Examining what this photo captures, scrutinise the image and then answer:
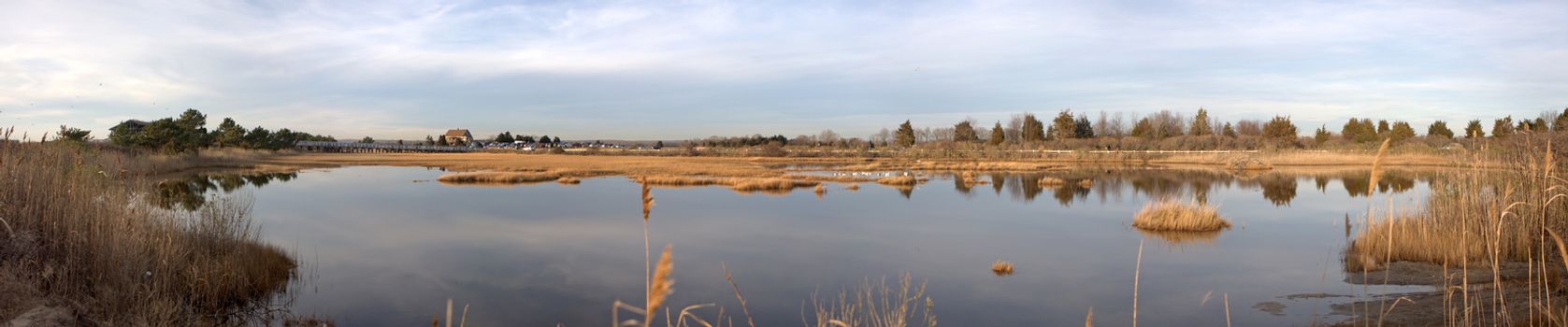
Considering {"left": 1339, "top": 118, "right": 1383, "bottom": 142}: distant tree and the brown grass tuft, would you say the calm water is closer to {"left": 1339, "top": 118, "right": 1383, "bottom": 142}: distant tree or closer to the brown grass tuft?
the brown grass tuft

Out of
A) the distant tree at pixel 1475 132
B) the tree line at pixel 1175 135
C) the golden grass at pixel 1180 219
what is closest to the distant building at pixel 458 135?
the tree line at pixel 1175 135

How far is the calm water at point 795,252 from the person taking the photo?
1055 centimetres

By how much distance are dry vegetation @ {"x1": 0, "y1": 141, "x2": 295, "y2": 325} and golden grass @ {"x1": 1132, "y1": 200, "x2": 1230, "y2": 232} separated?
16567mm

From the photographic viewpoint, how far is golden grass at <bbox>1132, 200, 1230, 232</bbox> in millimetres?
17859

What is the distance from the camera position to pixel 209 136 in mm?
57125

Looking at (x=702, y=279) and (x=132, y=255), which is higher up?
(x=132, y=255)

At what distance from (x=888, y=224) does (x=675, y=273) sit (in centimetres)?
Answer: 840

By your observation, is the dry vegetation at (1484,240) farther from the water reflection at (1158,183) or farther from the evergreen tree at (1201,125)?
the evergreen tree at (1201,125)

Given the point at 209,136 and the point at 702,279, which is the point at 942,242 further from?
the point at 209,136

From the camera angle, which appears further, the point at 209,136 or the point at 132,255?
the point at 209,136

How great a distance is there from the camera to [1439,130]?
68.1 meters

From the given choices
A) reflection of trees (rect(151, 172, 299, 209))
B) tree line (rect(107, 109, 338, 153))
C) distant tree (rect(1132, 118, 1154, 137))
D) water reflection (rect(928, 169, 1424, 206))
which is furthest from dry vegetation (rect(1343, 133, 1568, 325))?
distant tree (rect(1132, 118, 1154, 137))

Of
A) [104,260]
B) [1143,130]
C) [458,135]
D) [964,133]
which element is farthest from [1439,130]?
[458,135]

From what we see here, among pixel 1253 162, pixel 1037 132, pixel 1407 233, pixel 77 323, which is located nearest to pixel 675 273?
pixel 77 323
